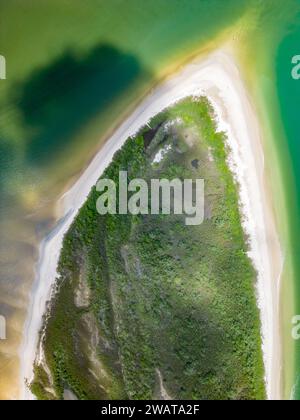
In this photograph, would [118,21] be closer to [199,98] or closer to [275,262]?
[199,98]

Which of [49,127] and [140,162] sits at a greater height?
[49,127]

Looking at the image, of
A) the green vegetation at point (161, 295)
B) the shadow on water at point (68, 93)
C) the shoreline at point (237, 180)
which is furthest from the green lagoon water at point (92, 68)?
the green vegetation at point (161, 295)

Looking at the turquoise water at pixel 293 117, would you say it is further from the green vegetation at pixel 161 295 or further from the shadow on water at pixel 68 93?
the shadow on water at pixel 68 93

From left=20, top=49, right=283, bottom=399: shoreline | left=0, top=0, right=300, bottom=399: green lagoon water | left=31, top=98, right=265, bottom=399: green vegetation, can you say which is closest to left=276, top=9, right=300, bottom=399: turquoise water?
left=0, top=0, right=300, bottom=399: green lagoon water

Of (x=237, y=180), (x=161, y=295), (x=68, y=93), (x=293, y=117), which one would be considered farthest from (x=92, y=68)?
(x=161, y=295)

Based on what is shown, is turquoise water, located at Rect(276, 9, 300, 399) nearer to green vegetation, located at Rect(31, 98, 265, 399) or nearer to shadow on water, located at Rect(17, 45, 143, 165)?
green vegetation, located at Rect(31, 98, 265, 399)

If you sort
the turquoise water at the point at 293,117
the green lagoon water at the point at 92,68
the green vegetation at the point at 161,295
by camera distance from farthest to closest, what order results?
the turquoise water at the point at 293,117 < the green lagoon water at the point at 92,68 < the green vegetation at the point at 161,295
